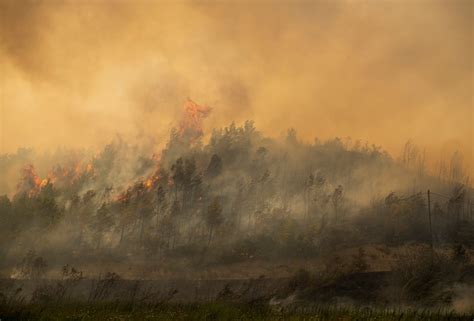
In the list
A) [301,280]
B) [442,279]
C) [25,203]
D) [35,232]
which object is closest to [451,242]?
[301,280]

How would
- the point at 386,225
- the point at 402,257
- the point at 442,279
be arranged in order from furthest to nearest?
the point at 386,225, the point at 402,257, the point at 442,279

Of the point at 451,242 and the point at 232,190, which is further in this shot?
the point at 232,190

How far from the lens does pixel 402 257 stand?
124m

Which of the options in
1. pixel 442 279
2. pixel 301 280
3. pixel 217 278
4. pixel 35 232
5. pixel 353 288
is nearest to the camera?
pixel 442 279

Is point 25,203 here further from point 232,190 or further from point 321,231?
point 321,231

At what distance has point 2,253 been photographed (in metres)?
141

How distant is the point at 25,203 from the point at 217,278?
272 feet

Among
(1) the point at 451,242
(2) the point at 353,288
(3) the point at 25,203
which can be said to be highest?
(3) the point at 25,203

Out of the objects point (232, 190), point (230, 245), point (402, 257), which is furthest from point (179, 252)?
point (402, 257)

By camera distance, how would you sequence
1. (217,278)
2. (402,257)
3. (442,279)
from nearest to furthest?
(442,279) → (402,257) → (217,278)

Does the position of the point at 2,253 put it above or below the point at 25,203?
below

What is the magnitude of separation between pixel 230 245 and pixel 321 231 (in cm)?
3525

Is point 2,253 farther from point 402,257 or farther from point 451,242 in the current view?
point 451,242

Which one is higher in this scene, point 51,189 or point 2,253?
point 51,189
